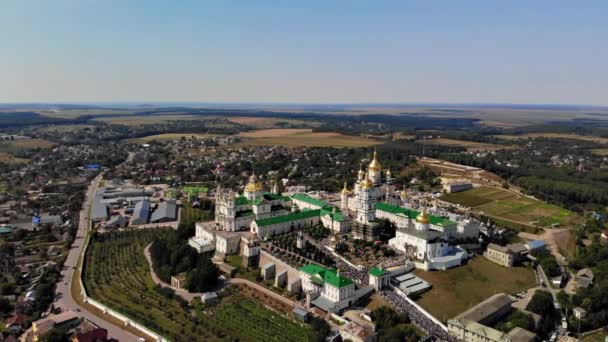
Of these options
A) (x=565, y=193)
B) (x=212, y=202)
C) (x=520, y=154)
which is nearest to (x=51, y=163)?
(x=212, y=202)

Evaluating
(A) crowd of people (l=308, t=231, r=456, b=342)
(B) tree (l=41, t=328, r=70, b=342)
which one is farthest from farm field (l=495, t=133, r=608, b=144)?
(B) tree (l=41, t=328, r=70, b=342)

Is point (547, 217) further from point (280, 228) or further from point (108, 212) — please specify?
point (108, 212)

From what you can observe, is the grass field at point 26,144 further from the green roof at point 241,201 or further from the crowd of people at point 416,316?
the crowd of people at point 416,316

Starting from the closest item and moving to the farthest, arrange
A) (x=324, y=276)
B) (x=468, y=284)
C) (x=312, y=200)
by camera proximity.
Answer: (x=324, y=276), (x=468, y=284), (x=312, y=200)

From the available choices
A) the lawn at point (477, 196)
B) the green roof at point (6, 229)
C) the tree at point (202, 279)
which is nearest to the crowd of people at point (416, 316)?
the tree at point (202, 279)

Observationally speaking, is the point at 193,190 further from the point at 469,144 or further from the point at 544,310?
the point at 469,144

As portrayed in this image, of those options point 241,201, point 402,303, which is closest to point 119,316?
point 241,201

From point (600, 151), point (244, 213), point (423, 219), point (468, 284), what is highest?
point (423, 219)
